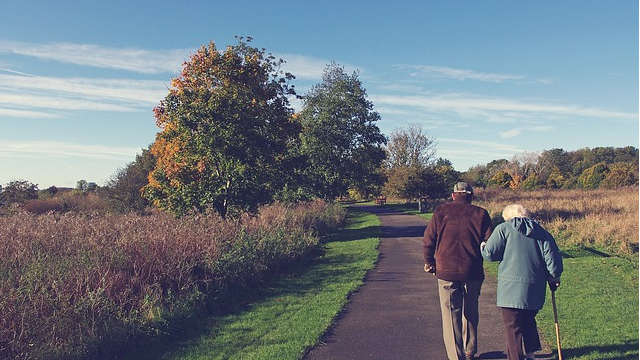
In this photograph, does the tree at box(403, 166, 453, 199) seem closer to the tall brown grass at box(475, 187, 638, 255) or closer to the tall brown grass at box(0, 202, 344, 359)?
the tall brown grass at box(475, 187, 638, 255)

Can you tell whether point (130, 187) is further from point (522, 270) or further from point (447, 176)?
point (522, 270)

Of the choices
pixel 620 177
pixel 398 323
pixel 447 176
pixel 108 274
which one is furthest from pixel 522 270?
pixel 620 177

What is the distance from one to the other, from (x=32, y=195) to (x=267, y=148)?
24.3 meters

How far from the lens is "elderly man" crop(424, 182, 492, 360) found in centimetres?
516

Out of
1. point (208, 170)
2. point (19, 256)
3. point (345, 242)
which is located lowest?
point (345, 242)

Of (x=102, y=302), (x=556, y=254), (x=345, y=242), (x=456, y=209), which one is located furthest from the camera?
(x=345, y=242)

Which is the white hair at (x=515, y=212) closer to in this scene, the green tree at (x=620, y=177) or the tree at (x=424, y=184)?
the tree at (x=424, y=184)

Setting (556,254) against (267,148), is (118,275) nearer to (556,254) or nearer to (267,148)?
(556,254)

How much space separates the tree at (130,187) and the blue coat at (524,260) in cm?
2570

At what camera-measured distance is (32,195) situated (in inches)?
1282

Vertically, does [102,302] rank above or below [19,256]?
below

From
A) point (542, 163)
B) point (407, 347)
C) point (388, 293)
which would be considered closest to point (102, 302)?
point (407, 347)

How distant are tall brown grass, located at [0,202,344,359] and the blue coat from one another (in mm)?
5061

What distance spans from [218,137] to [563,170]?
67284 millimetres
